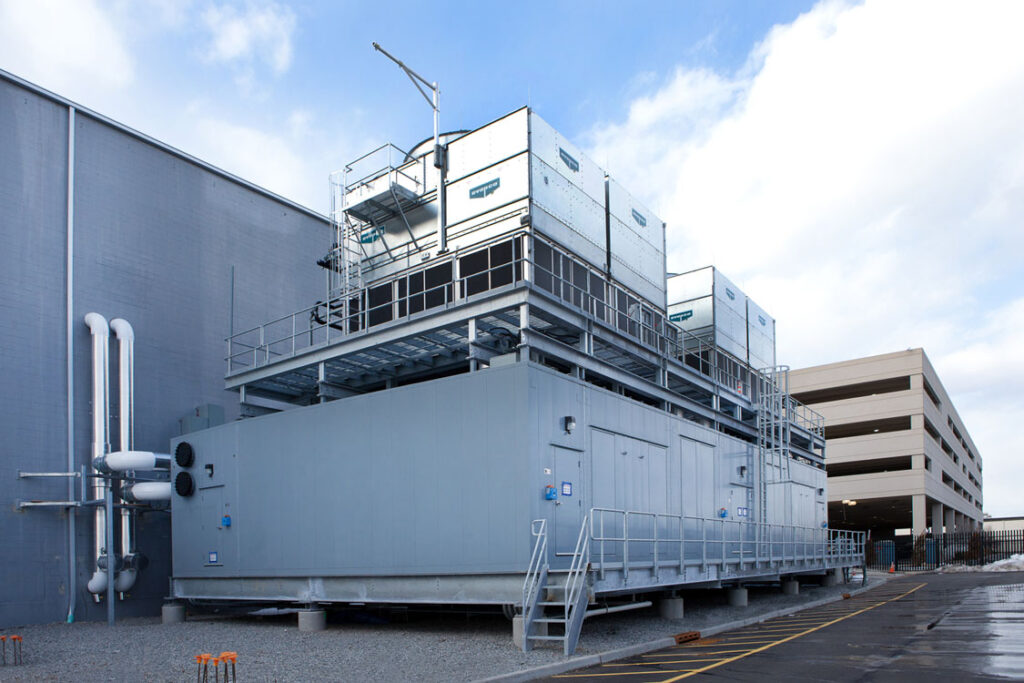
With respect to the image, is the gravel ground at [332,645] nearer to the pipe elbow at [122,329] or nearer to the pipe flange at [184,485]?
the pipe flange at [184,485]

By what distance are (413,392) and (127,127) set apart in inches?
559

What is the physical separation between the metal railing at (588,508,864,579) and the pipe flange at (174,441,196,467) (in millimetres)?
10932

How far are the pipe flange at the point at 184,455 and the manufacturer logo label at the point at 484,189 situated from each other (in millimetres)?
10003

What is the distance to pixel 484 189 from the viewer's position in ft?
57.0

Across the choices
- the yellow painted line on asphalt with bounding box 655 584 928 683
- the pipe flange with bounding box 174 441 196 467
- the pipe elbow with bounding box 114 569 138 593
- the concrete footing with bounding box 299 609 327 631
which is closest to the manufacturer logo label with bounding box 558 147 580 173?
the yellow painted line on asphalt with bounding box 655 584 928 683

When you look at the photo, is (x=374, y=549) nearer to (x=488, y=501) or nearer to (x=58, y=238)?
(x=488, y=501)

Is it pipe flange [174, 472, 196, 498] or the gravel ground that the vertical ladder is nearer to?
the gravel ground

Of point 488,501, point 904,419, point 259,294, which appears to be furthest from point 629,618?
point 904,419

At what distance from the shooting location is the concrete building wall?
55.5 meters

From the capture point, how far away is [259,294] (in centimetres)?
2703

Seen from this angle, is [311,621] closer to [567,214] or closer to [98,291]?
[567,214]

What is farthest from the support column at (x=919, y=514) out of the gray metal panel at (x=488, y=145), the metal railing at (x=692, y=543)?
the gray metal panel at (x=488, y=145)

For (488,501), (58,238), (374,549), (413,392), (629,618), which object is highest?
(58,238)

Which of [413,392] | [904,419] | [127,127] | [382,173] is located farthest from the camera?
[904,419]
